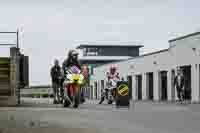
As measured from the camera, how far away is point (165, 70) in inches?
2232

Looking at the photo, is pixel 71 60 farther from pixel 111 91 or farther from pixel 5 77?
pixel 111 91

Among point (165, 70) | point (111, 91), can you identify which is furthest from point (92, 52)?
point (111, 91)

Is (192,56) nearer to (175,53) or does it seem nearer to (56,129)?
(175,53)

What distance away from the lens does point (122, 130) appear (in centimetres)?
1045

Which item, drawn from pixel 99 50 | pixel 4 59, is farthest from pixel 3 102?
pixel 99 50

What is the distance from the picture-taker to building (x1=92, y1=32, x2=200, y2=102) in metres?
48.5

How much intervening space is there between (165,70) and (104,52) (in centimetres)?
7904

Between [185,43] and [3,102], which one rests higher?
[185,43]

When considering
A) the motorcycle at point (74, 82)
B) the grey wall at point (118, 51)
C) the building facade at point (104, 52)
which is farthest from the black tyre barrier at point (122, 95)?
the grey wall at point (118, 51)

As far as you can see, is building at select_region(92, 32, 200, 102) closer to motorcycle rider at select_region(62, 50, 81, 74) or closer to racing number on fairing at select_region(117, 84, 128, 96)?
racing number on fairing at select_region(117, 84, 128, 96)

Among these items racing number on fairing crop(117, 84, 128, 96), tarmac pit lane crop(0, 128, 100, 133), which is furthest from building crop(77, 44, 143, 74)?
tarmac pit lane crop(0, 128, 100, 133)

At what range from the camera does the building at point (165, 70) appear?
48525 millimetres

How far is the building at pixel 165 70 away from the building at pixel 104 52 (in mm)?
53143

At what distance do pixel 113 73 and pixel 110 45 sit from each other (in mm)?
106094
